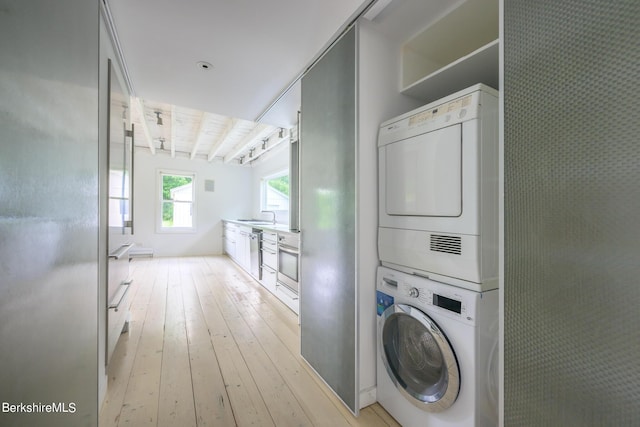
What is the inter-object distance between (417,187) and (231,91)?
2.04 m

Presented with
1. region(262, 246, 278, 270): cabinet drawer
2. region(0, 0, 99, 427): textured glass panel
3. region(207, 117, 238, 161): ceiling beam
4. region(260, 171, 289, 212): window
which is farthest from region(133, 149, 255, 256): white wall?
region(0, 0, 99, 427): textured glass panel

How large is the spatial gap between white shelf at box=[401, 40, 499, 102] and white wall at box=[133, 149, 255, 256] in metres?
6.10

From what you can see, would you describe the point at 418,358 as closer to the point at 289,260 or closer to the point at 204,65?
the point at 289,260

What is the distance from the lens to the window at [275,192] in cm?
572

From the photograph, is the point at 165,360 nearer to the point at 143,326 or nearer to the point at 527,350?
the point at 143,326

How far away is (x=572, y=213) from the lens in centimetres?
74

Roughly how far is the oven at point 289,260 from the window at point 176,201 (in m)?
4.37

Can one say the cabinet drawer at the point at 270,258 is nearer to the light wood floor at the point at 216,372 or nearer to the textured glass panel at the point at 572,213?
the light wood floor at the point at 216,372

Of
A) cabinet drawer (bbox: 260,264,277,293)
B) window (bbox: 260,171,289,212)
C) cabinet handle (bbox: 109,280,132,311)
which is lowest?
cabinet drawer (bbox: 260,264,277,293)

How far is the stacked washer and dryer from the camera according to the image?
112 centimetres

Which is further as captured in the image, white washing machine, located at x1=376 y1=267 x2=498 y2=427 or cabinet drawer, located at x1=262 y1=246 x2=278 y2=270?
cabinet drawer, located at x1=262 y1=246 x2=278 y2=270

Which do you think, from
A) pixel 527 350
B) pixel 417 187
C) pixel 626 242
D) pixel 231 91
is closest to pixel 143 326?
pixel 231 91

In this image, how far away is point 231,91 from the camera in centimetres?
247

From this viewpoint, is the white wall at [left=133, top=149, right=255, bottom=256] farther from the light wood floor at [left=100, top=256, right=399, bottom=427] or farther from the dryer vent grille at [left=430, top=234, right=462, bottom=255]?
the dryer vent grille at [left=430, top=234, right=462, bottom=255]
